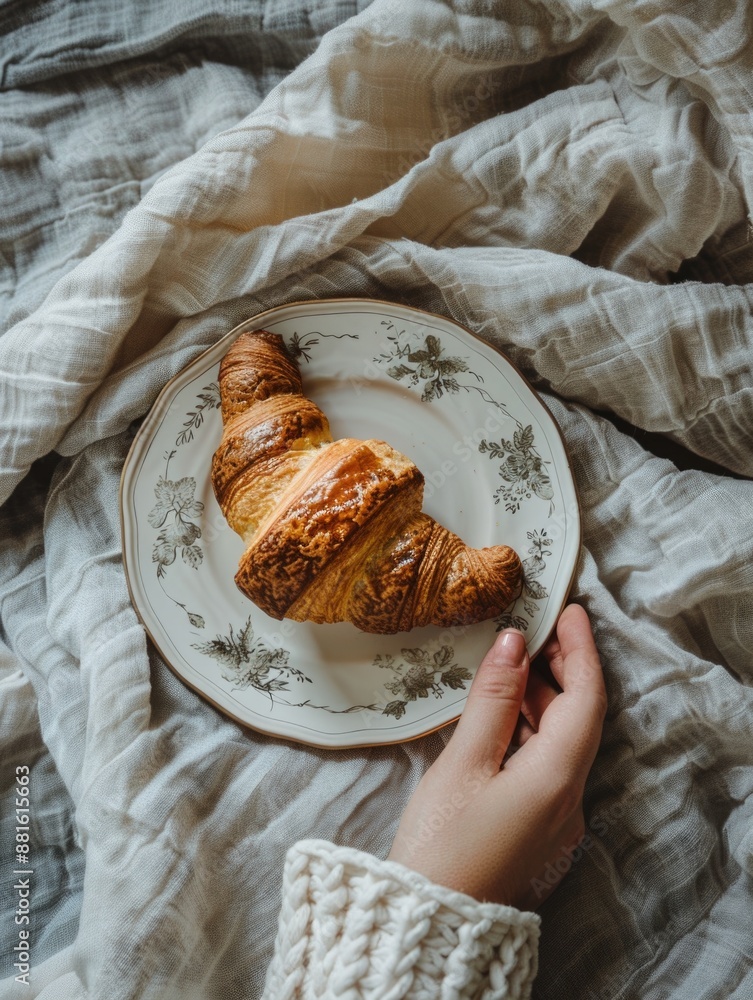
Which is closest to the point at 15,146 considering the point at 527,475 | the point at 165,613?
the point at 165,613

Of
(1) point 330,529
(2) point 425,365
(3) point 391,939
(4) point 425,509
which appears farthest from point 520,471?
(3) point 391,939

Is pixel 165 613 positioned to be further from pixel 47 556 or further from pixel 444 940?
pixel 444 940

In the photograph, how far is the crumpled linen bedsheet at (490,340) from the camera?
1.63 meters

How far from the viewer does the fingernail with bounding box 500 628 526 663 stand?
5.36ft

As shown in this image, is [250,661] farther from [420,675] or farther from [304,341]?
[304,341]

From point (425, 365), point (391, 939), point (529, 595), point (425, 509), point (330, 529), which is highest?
point (425, 365)

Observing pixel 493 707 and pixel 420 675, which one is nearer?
pixel 493 707

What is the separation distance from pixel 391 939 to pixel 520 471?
1.01 m

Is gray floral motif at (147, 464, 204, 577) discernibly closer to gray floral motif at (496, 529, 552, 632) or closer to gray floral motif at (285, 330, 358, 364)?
gray floral motif at (285, 330, 358, 364)

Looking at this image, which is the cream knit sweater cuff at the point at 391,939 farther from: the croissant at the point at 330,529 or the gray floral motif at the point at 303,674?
the croissant at the point at 330,529

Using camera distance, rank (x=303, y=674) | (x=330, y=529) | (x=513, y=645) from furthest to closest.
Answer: (x=303, y=674) < (x=513, y=645) < (x=330, y=529)

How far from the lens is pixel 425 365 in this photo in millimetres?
1827

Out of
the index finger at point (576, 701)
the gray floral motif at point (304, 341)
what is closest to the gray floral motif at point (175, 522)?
the gray floral motif at point (304, 341)

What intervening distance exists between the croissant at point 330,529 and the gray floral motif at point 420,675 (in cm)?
13
